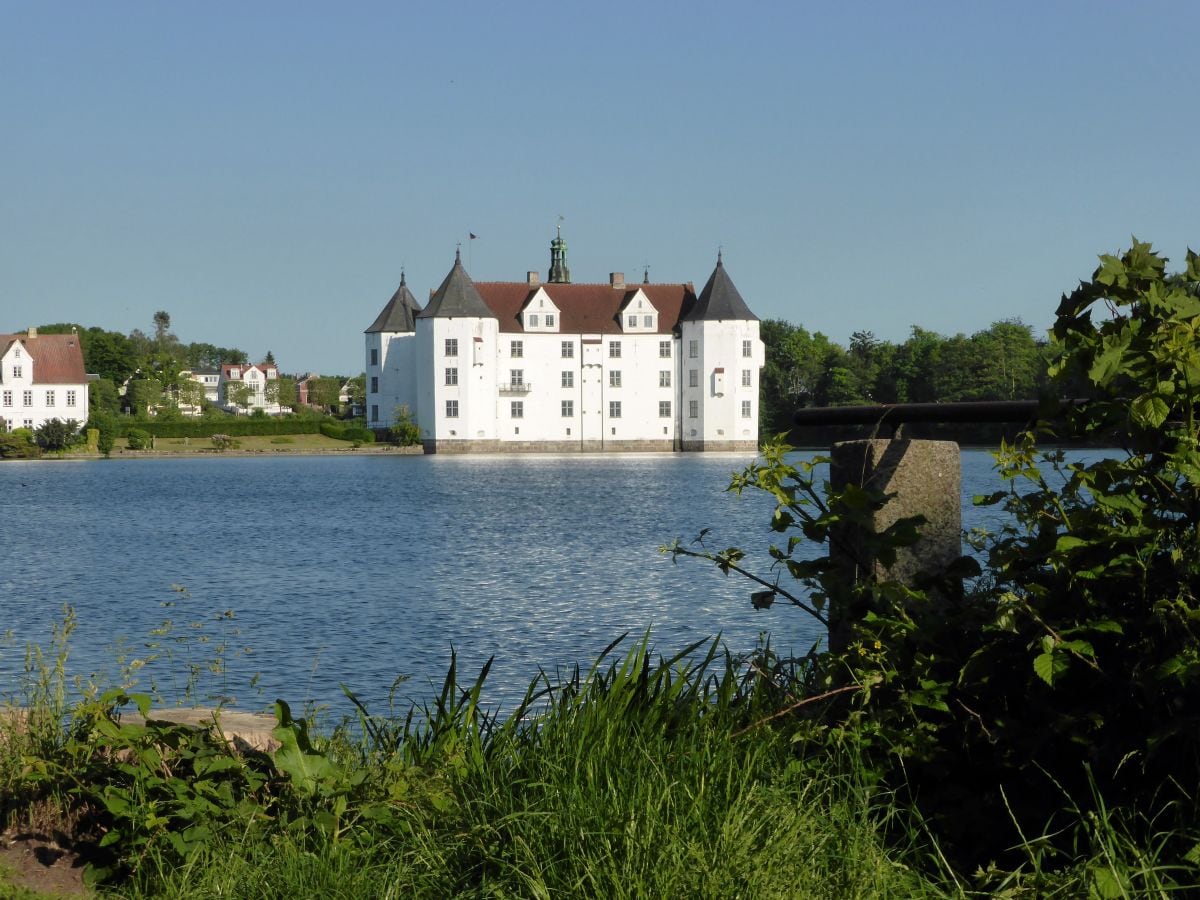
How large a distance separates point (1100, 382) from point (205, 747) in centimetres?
246

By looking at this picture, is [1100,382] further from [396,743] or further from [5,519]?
[5,519]

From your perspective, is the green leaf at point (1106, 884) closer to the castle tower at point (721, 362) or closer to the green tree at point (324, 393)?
the castle tower at point (721, 362)

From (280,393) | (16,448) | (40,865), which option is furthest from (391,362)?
(40,865)

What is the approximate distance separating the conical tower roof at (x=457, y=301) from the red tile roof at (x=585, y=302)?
1842 mm

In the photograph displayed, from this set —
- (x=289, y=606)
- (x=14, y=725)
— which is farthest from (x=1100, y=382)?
(x=289, y=606)

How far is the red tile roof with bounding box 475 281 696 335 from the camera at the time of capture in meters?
80.6

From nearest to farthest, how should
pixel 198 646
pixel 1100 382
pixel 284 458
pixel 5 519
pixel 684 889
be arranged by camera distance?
1. pixel 684 889
2. pixel 1100 382
3. pixel 198 646
4. pixel 5 519
5. pixel 284 458

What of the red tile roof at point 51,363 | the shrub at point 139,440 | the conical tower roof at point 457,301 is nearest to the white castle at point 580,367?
the conical tower roof at point 457,301

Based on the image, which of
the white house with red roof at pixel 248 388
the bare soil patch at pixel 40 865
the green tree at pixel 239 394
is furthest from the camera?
the white house with red roof at pixel 248 388

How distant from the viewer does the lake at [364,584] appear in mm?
10398

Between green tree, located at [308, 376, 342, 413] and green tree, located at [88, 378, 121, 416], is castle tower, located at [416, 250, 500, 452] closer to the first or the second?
green tree, located at [88, 378, 121, 416]

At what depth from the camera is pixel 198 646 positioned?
36.1 feet

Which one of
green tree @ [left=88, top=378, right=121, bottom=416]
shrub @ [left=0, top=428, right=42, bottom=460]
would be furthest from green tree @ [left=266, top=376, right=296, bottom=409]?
shrub @ [left=0, top=428, right=42, bottom=460]

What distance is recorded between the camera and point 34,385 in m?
85.8
